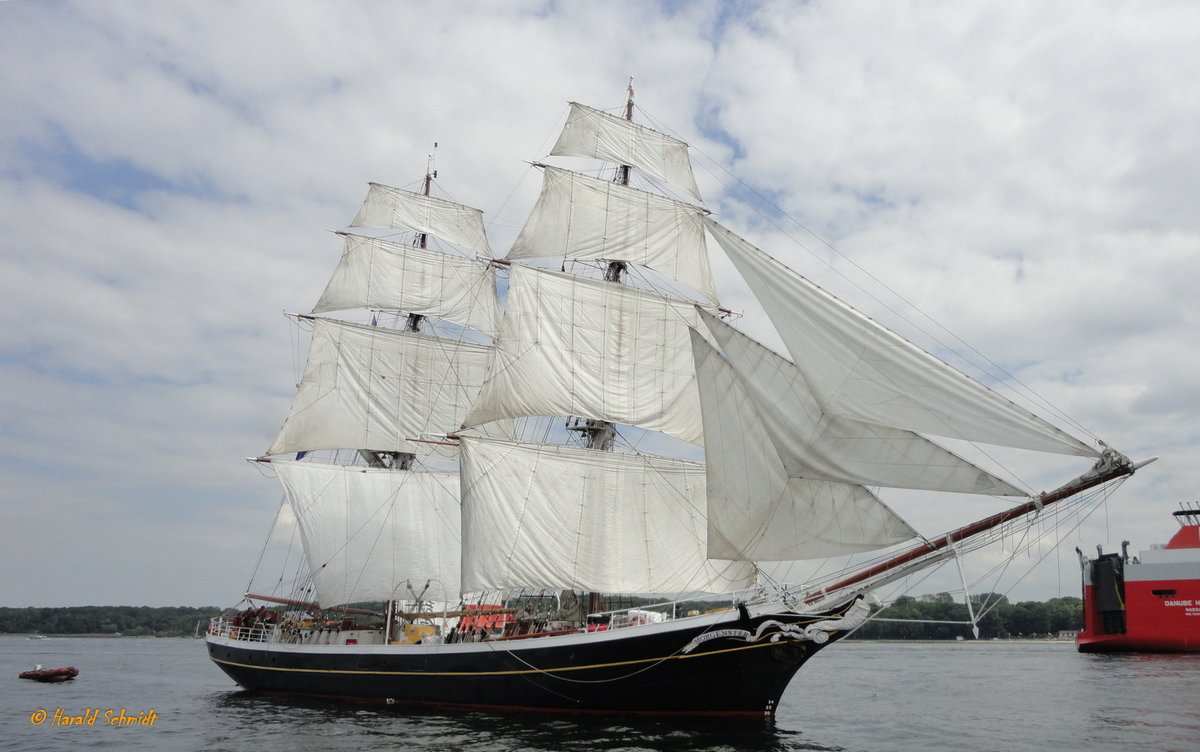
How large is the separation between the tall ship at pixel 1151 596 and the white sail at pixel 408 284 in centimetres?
4383

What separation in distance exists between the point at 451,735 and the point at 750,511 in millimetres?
10478

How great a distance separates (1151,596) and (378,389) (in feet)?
161

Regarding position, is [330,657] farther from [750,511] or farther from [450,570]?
[750,511]

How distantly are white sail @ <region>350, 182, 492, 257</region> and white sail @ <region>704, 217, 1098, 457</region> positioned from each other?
27.6 m

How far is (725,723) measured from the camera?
24.0 m

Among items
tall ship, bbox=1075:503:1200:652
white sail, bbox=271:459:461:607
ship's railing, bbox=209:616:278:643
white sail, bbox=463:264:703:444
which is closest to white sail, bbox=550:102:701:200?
white sail, bbox=463:264:703:444

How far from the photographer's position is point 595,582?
3047 cm

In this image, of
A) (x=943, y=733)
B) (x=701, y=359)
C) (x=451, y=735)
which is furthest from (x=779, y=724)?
(x=701, y=359)

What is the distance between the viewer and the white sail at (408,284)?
4516 centimetres

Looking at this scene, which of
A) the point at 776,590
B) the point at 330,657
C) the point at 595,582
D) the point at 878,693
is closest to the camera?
the point at 776,590

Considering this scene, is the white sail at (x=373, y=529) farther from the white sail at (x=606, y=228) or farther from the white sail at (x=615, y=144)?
the white sail at (x=615, y=144)

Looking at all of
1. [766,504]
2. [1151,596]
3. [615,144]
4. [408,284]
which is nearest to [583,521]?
[766,504]

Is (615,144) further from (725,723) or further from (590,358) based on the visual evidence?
(725,723)

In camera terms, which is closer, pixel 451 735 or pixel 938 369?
pixel 938 369
